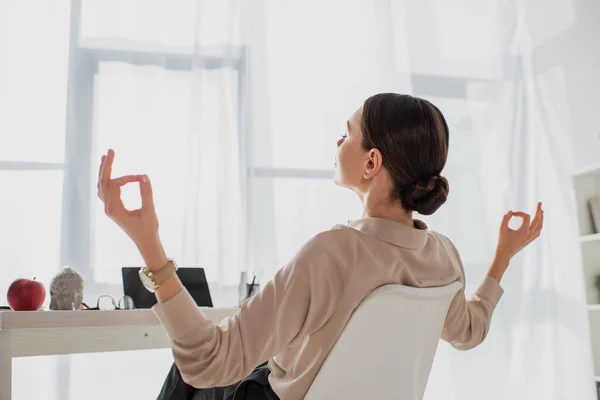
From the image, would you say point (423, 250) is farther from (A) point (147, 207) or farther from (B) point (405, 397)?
(A) point (147, 207)

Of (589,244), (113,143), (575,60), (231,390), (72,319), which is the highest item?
(575,60)

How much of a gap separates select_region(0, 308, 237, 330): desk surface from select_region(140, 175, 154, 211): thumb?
0.54m

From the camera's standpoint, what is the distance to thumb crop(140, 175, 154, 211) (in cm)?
93

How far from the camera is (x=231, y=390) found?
122cm

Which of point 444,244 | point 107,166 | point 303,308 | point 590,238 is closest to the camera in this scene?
point 107,166

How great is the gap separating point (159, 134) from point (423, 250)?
217 cm

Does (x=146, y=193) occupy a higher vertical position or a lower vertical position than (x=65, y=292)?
higher

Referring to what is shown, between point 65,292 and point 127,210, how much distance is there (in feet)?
2.64

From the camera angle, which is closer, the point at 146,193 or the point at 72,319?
the point at 146,193

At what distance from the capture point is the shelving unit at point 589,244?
2922 mm

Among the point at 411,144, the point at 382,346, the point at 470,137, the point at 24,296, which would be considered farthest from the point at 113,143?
the point at 382,346

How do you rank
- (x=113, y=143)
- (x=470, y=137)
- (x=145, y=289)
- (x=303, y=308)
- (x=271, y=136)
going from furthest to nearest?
(x=470, y=137) < (x=271, y=136) < (x=113, y=143) < (x=145, y=289) < (x=303, y=308)

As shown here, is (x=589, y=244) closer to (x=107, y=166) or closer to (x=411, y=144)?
(x=411, y=144)

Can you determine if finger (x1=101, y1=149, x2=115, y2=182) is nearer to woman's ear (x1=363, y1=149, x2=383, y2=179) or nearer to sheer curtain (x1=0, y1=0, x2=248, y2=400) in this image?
woman's ear (x1=363, y1=149, x2=383, y2=179)
